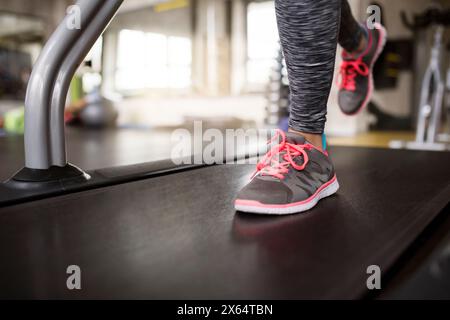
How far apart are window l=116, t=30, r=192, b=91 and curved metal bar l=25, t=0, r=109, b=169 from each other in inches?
142

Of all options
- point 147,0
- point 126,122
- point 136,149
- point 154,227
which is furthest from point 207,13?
point 154,227

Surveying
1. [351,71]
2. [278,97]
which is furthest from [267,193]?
[278,97]

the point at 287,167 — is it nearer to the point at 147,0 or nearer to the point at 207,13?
the point at 207,13

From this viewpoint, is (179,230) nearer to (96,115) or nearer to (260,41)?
(96,115)

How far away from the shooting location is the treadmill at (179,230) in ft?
1.45

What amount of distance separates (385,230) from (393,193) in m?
0.30

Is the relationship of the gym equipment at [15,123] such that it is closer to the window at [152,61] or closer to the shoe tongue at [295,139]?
the window at [152,61]

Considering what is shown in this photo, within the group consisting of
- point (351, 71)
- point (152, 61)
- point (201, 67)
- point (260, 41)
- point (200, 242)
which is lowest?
point (200, 242)

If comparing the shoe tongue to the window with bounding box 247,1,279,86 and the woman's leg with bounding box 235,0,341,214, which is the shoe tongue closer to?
the woman's leg with bounding box 235,0,341,214

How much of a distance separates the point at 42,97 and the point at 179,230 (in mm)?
567

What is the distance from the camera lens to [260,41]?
13.7ft

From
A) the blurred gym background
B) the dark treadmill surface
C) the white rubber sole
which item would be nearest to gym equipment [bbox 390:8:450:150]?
the blurred gym background

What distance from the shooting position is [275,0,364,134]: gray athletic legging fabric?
745mm

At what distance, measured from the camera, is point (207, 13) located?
14.3ft
